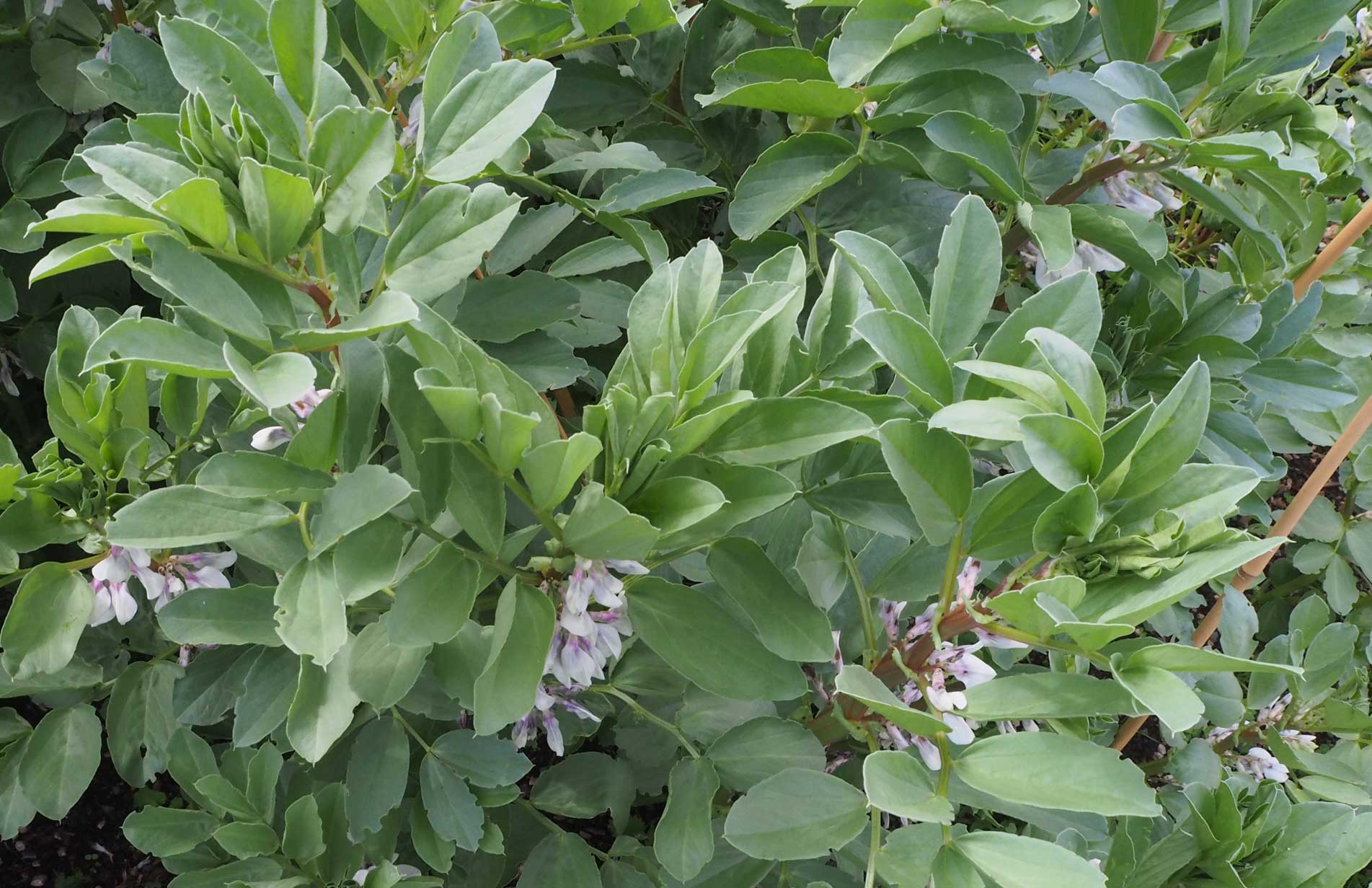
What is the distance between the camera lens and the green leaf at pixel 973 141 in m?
0.80

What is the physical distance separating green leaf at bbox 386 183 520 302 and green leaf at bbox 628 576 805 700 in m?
0.23

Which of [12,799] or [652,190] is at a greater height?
[652,190]

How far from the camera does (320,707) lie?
0.65 meters

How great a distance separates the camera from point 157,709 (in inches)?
36.8

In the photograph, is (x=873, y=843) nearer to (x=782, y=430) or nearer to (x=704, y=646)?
(x=704, y=646)

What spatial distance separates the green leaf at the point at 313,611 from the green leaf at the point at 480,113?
25 centimetres

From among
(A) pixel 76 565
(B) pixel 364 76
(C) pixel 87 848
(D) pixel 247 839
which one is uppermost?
(B) pixel 364 76

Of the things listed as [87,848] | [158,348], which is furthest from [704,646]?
[87,848]

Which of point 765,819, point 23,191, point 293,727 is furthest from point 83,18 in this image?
point 765,819

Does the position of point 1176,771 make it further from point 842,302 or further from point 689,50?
point 689,50

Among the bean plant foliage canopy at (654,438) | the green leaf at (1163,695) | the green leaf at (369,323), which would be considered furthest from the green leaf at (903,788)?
the green leaf at (369,323)

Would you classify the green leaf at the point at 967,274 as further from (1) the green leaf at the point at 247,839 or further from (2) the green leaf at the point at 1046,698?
(1) the green leaf at the point at 247,839

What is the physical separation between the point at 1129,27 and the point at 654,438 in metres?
0.62

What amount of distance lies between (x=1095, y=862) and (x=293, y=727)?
68 cm
